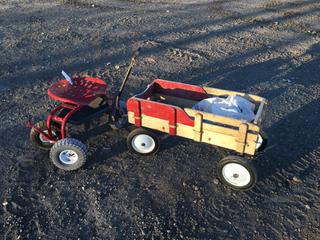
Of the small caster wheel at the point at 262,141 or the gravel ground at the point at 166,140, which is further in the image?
the small caster wheel at the point at 262,141

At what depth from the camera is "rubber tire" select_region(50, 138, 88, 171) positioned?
488 cm

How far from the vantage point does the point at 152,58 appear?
852 cm

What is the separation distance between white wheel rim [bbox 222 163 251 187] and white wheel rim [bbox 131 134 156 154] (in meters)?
1.15

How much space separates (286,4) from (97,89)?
9.27 metres

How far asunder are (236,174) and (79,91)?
2.62m

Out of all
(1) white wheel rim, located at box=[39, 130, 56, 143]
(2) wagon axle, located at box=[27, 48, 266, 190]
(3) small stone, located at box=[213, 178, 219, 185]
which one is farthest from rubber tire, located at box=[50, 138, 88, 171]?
(3) small stone, located at box=[213, 178, 219, 185]

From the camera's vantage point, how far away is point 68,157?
5094 millimetres

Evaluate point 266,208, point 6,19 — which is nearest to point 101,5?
point 6,19

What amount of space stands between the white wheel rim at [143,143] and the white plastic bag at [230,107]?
2.73 feet

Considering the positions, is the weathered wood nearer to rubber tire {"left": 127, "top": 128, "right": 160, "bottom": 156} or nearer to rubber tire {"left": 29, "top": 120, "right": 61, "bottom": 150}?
rubber tire {"left": 127, "top": 128, "right": 160, "bottom": 156}

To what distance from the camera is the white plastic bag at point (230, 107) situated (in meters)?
4.93

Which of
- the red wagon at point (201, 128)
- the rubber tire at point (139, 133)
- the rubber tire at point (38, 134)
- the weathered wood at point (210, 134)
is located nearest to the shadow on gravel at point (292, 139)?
the red wagon at point (201, 128)

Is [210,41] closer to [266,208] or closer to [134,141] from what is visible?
[134,141]

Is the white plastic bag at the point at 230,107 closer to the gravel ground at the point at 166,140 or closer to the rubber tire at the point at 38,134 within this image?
the gravel ground at the point at 166,140
